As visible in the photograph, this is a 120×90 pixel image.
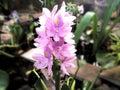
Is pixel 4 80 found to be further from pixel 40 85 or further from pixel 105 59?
pixel 40 85

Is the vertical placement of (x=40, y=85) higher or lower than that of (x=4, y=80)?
higher

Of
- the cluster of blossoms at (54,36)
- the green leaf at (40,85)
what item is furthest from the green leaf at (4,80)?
the cluster of blossoms at (54,36)

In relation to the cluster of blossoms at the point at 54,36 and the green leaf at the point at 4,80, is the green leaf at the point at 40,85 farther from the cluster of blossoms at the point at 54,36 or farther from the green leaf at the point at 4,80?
the green leaf at the point at 4,80

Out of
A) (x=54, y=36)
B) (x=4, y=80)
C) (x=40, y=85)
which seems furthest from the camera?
(x=4, y=80)

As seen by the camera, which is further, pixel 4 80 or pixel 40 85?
pixel 4 80

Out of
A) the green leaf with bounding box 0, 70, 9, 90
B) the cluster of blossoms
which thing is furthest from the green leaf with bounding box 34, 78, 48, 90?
the green leaf with bounding box 0, 70, 9, 90

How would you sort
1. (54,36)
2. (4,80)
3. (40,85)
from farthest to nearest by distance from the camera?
(4,80) → (40,85) → (54,36)

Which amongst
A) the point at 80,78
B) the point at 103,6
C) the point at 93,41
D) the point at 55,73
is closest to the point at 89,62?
the point at 93,41

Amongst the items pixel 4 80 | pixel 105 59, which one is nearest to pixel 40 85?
pixel 4 80

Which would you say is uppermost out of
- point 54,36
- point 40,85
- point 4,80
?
point 54,36

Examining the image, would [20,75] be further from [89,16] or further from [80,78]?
[89,16]
